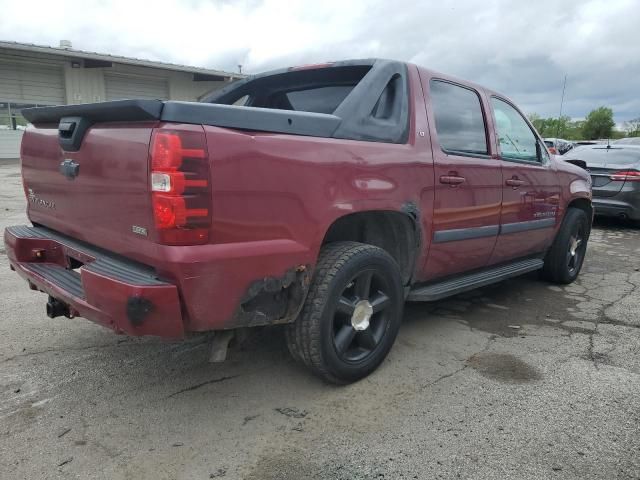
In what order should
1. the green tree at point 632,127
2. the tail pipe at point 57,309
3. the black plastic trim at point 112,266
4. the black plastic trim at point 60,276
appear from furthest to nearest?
the green tree at point 632,127 < the tail pipe at point 57,309 < the black plastic trim at point 60,276 < the black plastic trim at point 112,266

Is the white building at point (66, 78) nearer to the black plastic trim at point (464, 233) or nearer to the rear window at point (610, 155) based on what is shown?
the rear window at point (610, 155)

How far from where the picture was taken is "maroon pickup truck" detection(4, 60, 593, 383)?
7.25 feet

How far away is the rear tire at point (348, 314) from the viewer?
271 centimetres

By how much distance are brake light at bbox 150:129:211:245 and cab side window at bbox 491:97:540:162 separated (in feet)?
8.95

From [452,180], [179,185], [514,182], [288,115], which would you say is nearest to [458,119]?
[452,180]

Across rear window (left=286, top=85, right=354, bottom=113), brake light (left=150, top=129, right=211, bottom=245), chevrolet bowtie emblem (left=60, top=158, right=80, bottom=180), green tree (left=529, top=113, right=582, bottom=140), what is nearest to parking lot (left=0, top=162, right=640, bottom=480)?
brake light (left=150, top=129, right=211, bottom=245)

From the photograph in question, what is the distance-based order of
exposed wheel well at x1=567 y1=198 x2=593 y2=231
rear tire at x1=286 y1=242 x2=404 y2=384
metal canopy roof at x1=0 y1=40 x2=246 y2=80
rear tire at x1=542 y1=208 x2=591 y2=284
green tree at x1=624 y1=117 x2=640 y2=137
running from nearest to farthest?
rear tire at x1=286 y1=242 x2=404 y2=384 < rear tire at x1=542 y1=208 x2=591 y2=284 < exposed wheel well at x1=567 y1=198 x2=593 y2=231 < metal canopy roof at x1=0 y1=40 x2=246 y2=80 < green tree at x1=624 y1=117 x2=640 y2=137

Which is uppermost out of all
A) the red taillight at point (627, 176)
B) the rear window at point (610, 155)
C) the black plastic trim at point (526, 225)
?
the rear window at point (610, 155)

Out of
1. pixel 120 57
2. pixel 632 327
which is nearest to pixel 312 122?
pixel 632 327

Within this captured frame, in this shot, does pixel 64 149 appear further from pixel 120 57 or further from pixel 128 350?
pixel 120 57

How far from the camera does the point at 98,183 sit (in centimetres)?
254

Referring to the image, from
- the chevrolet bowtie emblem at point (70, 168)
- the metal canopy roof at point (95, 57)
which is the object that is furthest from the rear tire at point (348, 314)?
the metal canopy roof at point (95, 57)

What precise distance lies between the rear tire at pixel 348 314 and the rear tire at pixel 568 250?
8.79 ft

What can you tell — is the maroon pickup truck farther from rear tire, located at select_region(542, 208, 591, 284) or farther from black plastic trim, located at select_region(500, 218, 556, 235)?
rear tire, located at select_region(542, 208, 591, 284)
